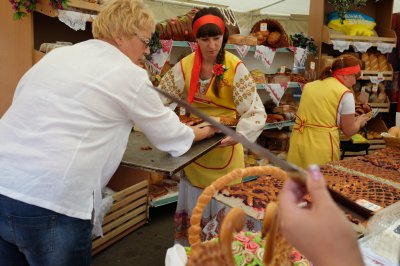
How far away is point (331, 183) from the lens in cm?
221

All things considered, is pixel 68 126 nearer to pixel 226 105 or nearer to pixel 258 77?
pixel 226 105

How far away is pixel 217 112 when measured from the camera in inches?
99.9

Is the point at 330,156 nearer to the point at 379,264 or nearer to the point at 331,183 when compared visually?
the point at 331,183

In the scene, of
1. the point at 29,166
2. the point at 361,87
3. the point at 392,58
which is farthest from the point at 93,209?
the point at 392,58

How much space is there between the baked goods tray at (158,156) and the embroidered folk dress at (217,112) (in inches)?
9.8

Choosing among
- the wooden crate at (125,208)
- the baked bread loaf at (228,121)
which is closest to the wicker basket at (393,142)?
the baked bread loaf at (228,121)

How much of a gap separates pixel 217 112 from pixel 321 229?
1990 mm

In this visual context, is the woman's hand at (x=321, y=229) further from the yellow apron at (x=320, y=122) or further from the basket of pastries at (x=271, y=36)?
the basket of pastries at (x=271, y=36)

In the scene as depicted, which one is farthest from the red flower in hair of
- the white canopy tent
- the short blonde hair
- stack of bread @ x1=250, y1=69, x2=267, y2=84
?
the white canopy tent

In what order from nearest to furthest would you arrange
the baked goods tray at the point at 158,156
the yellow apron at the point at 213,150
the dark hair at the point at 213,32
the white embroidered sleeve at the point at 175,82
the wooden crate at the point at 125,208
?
the baked goods tray at the point at 158,156
the dark hair at the point at 213,32
the yellow apron at the point at 213,150
the white embroidered sleeve at the point at 175,82
the wooden crate at the point at 125,208

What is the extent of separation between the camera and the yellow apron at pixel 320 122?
130 inches

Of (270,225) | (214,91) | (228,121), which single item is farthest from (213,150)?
(270,225)

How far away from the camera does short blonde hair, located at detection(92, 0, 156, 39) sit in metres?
1.54

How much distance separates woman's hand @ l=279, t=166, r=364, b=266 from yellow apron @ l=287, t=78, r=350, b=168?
275 cm
